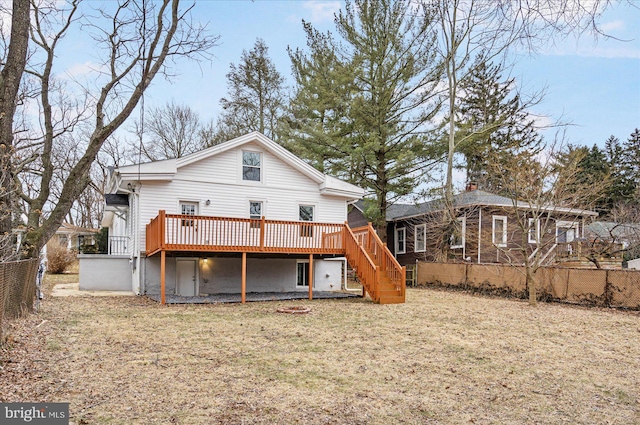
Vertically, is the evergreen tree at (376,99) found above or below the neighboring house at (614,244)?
above

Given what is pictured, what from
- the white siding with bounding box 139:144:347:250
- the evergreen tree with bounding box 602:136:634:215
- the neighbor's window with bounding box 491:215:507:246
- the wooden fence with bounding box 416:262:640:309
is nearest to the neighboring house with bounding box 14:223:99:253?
the white siding with bounding box 139:144:347:250

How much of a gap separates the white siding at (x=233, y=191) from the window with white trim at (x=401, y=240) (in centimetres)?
876

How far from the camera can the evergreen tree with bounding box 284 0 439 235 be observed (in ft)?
70.1

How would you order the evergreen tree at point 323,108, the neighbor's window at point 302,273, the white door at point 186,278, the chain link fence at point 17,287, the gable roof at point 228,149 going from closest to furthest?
the chain link fence at point 17,287 → the gable roof at point 228,149 → the white door at point 186,278 → the neighbor's window at point 302,273 → the evergreen tree at point 323,108

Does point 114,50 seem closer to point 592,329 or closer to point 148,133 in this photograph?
point 592,329

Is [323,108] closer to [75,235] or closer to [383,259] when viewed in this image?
[383,259]

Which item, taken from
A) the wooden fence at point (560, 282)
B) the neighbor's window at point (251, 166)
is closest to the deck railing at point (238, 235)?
the neighbor's window at point (251, 166)

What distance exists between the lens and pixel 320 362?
274 inches

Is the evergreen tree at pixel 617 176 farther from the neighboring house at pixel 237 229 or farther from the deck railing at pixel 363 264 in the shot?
the deck railing at pixel 363 264

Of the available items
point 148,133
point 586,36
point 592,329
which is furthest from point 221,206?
point 148,133

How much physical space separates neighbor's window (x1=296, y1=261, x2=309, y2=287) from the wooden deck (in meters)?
3.29

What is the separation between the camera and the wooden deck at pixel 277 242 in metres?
13.3

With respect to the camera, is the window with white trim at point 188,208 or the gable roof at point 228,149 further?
the window with white trim at point 188,208

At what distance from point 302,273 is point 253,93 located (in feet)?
46.3
